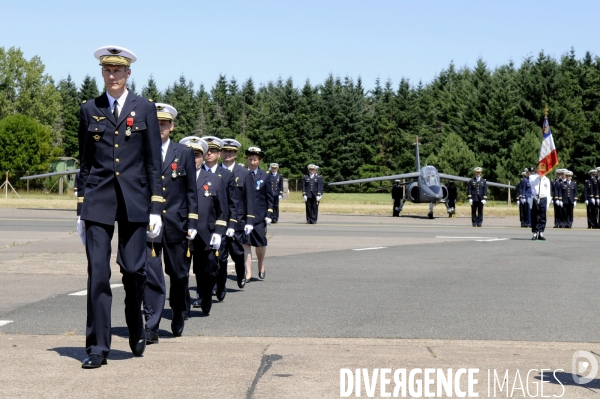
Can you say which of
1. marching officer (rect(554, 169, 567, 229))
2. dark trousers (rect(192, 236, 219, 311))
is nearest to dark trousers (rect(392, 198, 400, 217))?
marching officer (rect(554, 169, 567, 229))

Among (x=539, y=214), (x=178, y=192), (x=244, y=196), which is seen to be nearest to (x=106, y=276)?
(x=178, y=192)

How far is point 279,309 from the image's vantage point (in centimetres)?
1030

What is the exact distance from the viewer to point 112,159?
6789 millimetres

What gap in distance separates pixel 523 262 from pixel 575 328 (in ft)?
27.0

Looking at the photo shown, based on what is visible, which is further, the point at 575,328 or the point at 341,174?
the point at 341,174

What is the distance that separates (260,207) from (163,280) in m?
4.93

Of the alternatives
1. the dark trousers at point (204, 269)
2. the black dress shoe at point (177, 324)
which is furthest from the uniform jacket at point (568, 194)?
the black dress shoe at point (177, 324)

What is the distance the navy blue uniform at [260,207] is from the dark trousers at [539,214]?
1218cm

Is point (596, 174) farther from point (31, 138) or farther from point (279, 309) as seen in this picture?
point (31, 138)

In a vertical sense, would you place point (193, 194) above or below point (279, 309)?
above

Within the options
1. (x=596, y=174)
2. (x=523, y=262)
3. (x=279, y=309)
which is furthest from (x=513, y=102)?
(x=279, y=309)

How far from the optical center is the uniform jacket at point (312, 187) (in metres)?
33.2

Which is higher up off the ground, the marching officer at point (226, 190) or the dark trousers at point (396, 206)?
the marching officer at point (226, 190)

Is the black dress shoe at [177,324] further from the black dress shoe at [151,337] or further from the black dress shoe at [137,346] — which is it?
the black dress shoe at [137,346]
